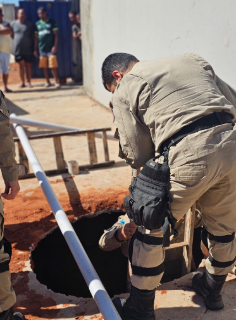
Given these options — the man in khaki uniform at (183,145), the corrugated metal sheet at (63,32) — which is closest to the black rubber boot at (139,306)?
the man in khaki uniform at (183,145)

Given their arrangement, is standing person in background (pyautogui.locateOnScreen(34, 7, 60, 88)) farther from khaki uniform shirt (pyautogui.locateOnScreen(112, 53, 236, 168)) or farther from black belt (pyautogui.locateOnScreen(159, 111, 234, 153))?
black belt (pyautogui.locateOnScreen(159, 111, 234, 153))

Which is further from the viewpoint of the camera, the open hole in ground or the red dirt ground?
the open hole in ground

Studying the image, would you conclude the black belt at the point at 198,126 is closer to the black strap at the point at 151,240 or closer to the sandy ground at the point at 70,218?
the black strap at the point at 151,240

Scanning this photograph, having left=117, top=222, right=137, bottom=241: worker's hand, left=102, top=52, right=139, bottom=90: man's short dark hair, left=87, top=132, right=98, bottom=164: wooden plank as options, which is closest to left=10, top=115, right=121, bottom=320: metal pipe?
left=117, top=222, right=137, bottom=241: worker's hand

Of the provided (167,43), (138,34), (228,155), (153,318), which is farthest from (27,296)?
(138,34)

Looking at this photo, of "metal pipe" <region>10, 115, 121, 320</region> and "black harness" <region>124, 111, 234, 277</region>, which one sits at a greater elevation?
"black harness" <region>124, 111, 234, 277</region>

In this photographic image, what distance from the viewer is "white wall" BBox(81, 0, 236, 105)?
4.06 m

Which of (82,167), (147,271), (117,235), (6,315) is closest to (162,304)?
(147,271)

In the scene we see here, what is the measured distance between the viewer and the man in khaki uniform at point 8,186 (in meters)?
2.15

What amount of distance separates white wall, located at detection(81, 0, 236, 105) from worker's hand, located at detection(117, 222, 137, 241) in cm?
207

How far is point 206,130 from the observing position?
2.12 m

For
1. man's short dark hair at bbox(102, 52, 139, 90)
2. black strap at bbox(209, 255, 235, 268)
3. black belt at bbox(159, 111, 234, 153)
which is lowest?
black strap at bbox(209, 255, 235, 268)

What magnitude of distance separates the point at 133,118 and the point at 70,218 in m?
1.85

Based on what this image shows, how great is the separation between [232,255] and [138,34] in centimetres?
496
